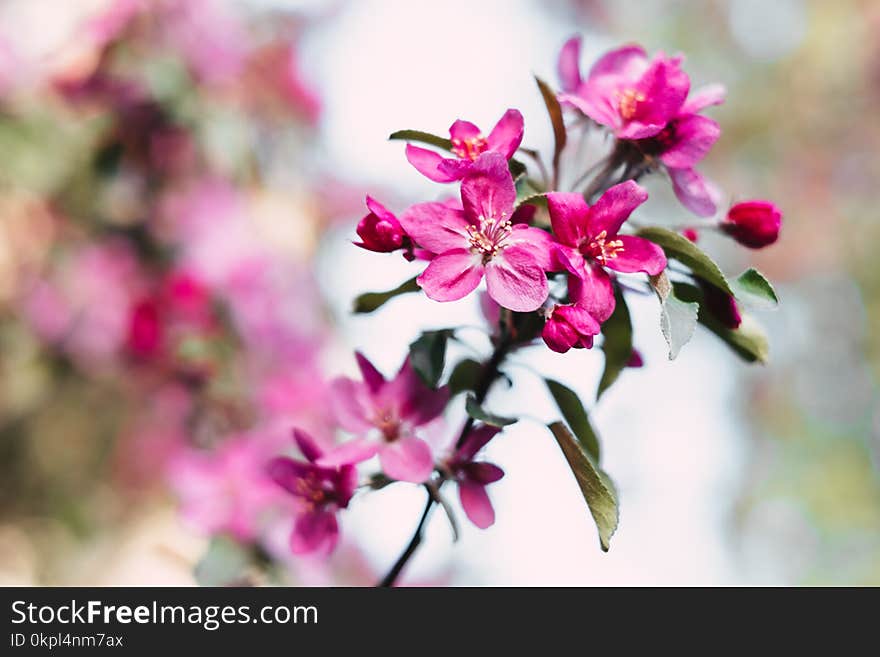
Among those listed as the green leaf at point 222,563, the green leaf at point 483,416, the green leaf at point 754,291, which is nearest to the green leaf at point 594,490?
the green leaf at point 483,416

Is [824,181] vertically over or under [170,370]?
under

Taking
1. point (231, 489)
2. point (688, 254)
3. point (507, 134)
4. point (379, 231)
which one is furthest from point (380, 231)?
point (231, 489)

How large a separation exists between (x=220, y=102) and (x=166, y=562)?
2.72 feet

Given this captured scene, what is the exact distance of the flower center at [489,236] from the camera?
0.56 meters

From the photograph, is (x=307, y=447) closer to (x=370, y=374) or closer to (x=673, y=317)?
(x=370, y=374)

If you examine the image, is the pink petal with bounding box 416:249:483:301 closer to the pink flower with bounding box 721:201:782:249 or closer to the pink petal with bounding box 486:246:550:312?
the pink petal with bounding box 486:246:550:312

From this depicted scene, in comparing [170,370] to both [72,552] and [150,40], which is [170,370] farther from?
[150,40]

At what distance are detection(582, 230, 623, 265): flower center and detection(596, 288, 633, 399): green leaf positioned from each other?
0.17ft

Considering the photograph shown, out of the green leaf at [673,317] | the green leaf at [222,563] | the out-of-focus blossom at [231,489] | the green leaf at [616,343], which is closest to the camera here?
the green leaf at [673,317]

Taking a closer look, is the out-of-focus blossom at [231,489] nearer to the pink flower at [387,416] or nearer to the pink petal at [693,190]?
the pink flower at [387,416]

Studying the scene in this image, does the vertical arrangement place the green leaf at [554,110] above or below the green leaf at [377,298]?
above

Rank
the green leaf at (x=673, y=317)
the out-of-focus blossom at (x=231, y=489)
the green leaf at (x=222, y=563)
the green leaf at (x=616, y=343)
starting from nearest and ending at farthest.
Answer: the green leaf at (x=673, y=317), the green leaf at (x=616, y=343), the green leaf at (x=222, y=563), the out-of-focus blossom at (x=231, y=489)
